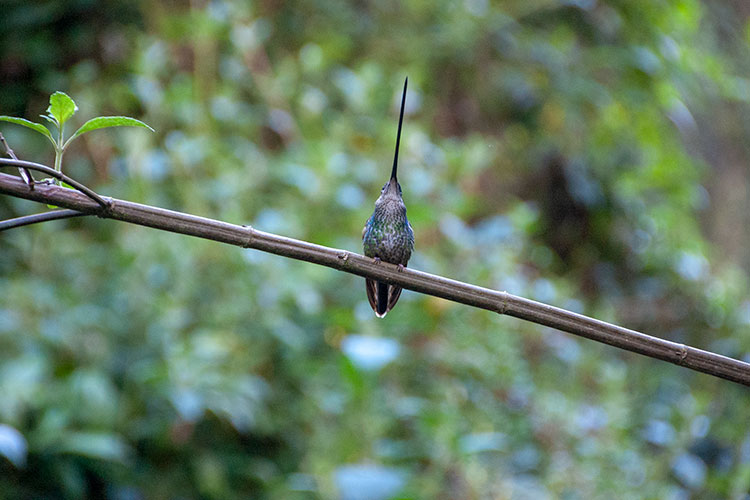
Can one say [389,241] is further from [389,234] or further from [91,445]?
[91,445]

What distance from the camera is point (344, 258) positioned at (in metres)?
0.97

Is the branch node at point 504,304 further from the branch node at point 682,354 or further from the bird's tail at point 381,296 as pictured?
the bird's tail at point 381,296

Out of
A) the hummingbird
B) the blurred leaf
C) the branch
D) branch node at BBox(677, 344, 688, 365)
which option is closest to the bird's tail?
the hummingbird

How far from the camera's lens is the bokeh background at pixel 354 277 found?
92.1 inches

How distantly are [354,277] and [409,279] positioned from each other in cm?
199

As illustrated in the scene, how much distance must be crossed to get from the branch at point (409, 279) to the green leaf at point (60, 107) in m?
0.16

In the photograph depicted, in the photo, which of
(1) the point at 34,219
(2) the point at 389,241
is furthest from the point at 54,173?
(2) the point at 389,241

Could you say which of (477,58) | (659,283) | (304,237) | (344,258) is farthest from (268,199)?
(659,283)

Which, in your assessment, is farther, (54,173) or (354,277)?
(354,277)

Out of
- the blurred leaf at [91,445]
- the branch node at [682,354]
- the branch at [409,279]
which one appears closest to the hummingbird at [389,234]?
the branch at [409,279]

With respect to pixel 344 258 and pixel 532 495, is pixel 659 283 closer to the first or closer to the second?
pixel 532 495

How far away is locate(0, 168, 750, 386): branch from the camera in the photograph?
0.89 metres

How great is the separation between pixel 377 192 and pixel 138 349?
1.24 m

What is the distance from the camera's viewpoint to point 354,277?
298cm
